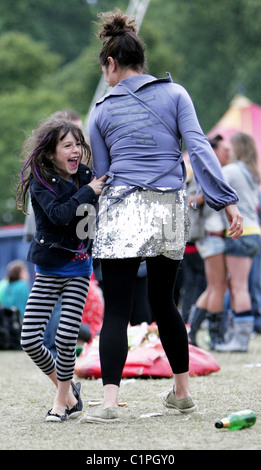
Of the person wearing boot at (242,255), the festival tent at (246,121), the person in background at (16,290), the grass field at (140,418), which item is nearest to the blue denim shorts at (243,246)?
the person wearing boot at (242,255)

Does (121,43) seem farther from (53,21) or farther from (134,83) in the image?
(53,21)

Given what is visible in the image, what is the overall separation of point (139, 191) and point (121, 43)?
740 mm

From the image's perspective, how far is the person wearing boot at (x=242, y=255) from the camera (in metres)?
7.53

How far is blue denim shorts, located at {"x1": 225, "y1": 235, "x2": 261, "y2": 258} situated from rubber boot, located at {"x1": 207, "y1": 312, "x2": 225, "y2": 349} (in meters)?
0.62

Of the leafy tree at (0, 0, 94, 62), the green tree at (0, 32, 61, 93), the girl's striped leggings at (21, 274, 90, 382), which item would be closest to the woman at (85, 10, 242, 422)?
the girl's striped leggings at (21, 274, 90, 382)

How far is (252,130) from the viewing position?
16.2 m

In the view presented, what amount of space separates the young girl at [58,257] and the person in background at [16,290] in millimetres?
6482

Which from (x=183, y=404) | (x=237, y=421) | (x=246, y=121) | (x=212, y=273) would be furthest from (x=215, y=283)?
(x=246, y=121)

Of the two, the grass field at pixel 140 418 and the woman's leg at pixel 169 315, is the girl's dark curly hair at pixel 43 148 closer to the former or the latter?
the woman's leg at pixel 169 315

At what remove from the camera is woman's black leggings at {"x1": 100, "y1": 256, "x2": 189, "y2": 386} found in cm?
380

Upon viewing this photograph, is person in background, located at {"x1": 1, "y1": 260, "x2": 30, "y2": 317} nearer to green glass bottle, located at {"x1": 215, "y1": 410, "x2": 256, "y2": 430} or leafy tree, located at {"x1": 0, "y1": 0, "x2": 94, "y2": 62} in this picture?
green glass bottle, located at {"x1": 215, "y1": 410, "x2": 256, "y2": 430}

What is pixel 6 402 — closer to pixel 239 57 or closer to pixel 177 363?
pixel 177 363

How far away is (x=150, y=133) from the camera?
3.90 metres

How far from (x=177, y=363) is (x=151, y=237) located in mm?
688
